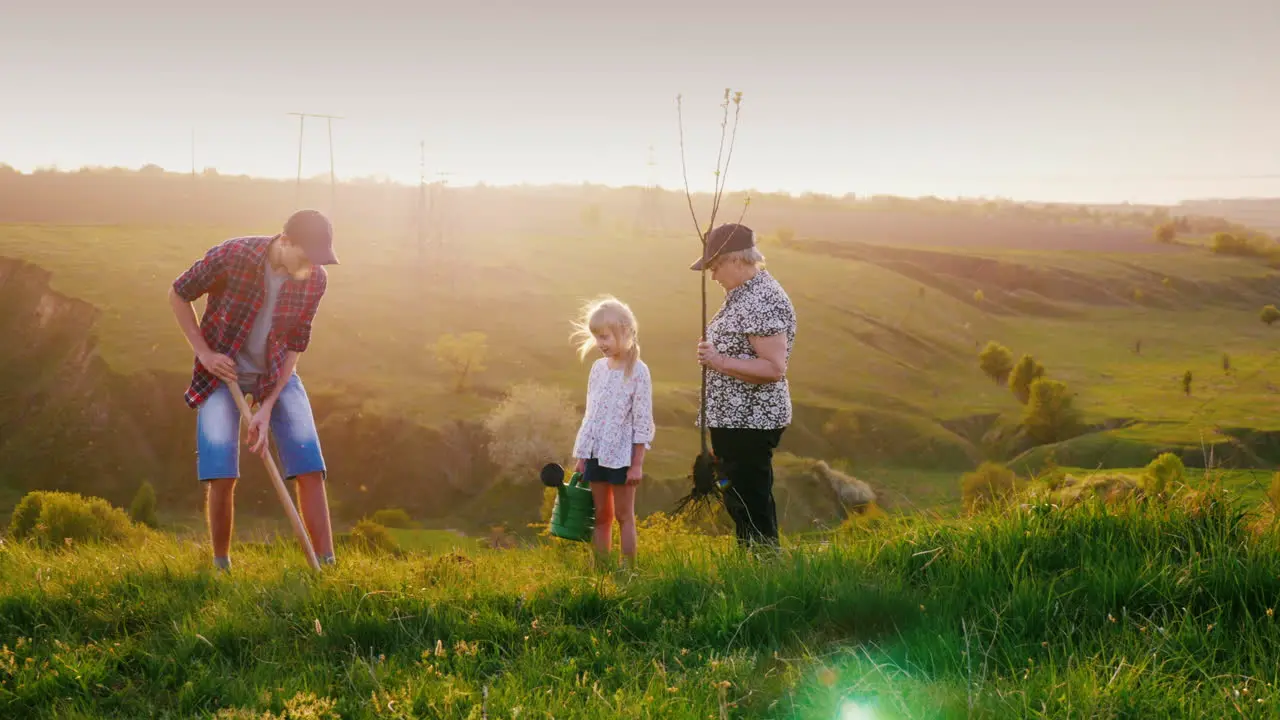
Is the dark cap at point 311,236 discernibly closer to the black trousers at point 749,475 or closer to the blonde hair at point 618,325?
the blonde hair at point 618,325

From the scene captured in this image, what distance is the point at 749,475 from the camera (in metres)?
5.15

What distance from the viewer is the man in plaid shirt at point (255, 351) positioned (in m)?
4.76

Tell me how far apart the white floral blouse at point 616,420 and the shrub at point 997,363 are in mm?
145840

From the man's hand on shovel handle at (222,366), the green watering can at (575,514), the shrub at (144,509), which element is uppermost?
the man's hand on shovel handle at (222,366)

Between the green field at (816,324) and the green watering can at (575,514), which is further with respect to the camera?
the green field at (816,324)

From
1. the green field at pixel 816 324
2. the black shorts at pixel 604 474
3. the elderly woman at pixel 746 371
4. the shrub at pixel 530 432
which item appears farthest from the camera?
the green field at pixel 816 324

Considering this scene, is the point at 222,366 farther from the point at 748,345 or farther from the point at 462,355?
the point at 462,355

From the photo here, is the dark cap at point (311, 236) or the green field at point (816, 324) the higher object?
the dark cap at point (311, 236)

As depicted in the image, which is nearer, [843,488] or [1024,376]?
[843,488]

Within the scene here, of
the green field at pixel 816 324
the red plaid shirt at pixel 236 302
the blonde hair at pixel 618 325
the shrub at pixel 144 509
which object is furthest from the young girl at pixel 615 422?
A: the green field at pixel 816 324

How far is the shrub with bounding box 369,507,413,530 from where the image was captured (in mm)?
69250

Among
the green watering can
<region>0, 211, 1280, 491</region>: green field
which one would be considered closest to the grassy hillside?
<region>0, 211, 1280, 491</region>: green field

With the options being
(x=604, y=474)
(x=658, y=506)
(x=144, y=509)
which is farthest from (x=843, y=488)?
(x=604, y=474)

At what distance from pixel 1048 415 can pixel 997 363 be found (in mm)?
23436
